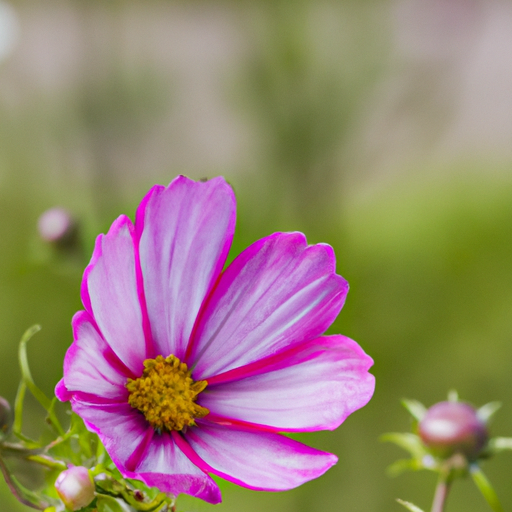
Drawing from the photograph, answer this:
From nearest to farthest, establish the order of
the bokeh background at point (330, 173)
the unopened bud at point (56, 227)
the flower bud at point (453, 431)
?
1. the flower bud at point (453, 431)
2. the unopened bud at point (56, 227)
3. the bokeh background at point (330, 173)

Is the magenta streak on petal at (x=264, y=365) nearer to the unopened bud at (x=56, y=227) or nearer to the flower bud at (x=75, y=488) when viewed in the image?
the flower bud at (x=75, y=488)

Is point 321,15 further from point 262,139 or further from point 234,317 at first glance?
point 234,317

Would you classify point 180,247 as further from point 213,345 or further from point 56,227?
point 56,227

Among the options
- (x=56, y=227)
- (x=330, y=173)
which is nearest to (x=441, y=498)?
(x=56, y=227)

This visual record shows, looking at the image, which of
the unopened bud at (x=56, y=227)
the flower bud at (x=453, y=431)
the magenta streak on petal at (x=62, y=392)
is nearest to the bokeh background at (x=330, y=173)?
the unopened bud at (x=56, y=227)

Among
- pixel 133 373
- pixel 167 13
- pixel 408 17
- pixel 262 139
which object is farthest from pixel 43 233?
pixel 167 13
